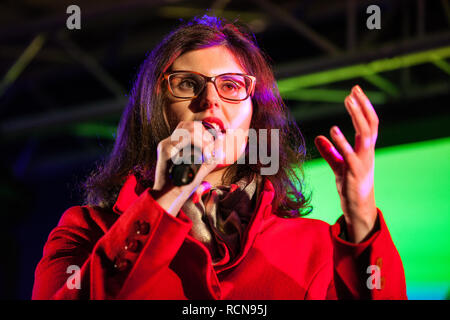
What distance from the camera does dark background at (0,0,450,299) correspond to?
3131 mm

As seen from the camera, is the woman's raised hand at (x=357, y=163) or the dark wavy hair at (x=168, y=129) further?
the dark wavy hair at (x=168, y=129)

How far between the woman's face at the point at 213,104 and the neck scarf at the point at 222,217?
0.08m

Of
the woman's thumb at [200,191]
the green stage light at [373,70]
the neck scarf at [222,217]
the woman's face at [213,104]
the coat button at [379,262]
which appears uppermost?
the green stage light at [373,70]

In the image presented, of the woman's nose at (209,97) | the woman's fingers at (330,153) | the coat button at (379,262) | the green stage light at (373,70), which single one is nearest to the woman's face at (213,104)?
the woman's nose at (209,97)

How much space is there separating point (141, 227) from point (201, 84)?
0.40 metres

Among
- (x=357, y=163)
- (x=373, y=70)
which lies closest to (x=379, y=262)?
(x=357, y=163)

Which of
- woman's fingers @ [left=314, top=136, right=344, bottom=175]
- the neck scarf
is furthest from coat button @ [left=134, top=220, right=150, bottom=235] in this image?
woman's fingers @ [left=314, top=136, right=344, bottom=175]

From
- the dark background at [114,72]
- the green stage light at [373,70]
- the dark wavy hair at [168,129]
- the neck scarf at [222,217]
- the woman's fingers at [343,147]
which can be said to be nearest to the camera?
the woman's fingers at [343,147]

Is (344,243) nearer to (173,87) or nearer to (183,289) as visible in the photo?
(183,289)

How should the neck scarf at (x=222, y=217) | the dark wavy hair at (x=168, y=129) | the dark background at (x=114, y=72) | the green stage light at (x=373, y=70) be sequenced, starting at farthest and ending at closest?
the dark background at (x=114, y=72)
the green stage light at (x=373, y=70)
the dark wavy hair at (x=168, y=129)
the neck scarf at (x=222, y=217)

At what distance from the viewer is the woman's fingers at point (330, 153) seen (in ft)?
2.93

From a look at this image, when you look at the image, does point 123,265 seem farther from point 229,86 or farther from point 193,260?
point 229,86

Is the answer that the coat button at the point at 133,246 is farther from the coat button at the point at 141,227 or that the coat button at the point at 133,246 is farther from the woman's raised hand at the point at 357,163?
the woman's raised hand at the point at 357,163

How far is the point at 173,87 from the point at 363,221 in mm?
534
